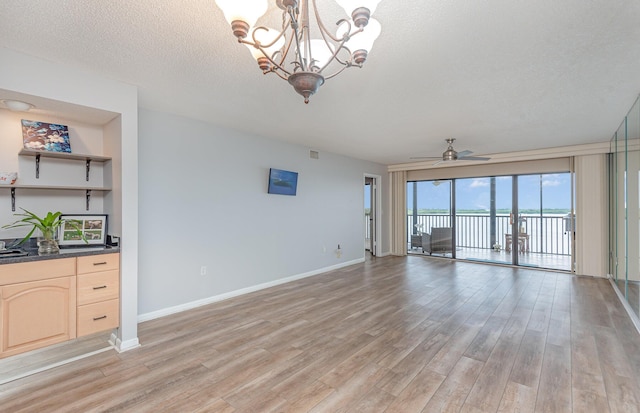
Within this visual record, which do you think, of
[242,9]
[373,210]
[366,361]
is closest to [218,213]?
[366,361]

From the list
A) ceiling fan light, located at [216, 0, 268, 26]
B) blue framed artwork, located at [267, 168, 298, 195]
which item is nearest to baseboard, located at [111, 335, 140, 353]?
blue framed artwork, located at [267, 168, 298, 195]

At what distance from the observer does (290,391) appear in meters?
2.03

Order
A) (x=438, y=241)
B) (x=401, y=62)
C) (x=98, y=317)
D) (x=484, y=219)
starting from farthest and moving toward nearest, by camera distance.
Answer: (x=438, y=241) < (x=484, y=219) < (x=98, y=317) < (x=401, y=62)

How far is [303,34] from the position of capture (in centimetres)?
155

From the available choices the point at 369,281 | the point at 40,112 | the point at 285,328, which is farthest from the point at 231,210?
the point at 369,281

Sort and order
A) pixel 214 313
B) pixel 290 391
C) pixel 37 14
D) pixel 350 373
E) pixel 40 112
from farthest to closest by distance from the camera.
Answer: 1. pixel 214 313
2. pixel 40 112
3. pixel 350 373
4. pixel 290 391
5. pixel 37 14

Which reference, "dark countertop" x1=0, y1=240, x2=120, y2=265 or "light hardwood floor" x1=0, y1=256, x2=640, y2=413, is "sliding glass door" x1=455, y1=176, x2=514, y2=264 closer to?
"light hardwood floor" x1=0, y1=256, x2=640, y2=413

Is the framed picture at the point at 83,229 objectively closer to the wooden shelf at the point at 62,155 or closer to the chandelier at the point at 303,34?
the wooden shelf at the point at 62,155

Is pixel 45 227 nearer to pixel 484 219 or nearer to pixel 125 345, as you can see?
pixel 125 345

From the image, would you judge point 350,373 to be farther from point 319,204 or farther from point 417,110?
point 319,204

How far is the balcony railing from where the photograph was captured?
5.96 metres

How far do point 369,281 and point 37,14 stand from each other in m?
4.75

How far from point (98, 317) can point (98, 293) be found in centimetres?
21

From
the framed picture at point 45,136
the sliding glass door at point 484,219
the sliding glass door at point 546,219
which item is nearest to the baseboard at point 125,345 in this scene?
the framed picture at point 45,136
